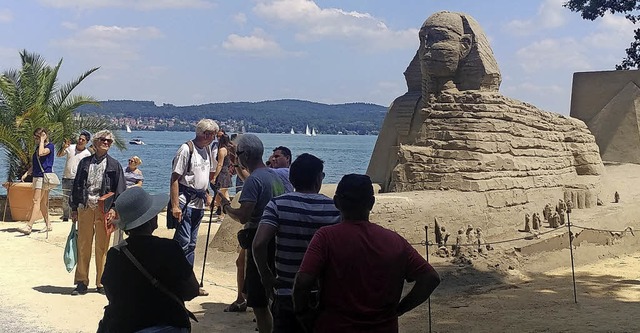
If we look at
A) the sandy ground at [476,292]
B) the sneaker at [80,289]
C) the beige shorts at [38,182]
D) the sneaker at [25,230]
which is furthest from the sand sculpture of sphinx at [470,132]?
the sneaker at [25,230]

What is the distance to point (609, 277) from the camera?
981 cm

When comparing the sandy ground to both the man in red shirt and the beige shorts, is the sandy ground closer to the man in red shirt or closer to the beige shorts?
the beige shorts

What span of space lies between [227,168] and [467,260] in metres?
4.74

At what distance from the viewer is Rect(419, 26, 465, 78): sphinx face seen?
1153 centimetres

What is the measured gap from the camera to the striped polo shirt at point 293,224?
13.0ft

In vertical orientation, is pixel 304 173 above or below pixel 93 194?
above

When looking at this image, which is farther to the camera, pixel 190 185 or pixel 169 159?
pixel 169 159

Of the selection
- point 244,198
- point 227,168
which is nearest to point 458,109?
point 227,168

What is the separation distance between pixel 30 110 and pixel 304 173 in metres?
12.0

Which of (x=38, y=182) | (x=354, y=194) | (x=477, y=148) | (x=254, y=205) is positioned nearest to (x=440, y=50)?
(x=477, y=148)

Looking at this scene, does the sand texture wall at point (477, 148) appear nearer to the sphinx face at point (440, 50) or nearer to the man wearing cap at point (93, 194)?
the sphinx face at point (440, 50)

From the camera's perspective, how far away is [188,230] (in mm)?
6867

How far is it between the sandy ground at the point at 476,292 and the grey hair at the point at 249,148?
1842 mm

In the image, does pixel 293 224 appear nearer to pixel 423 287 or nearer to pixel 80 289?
pixel 423 287
